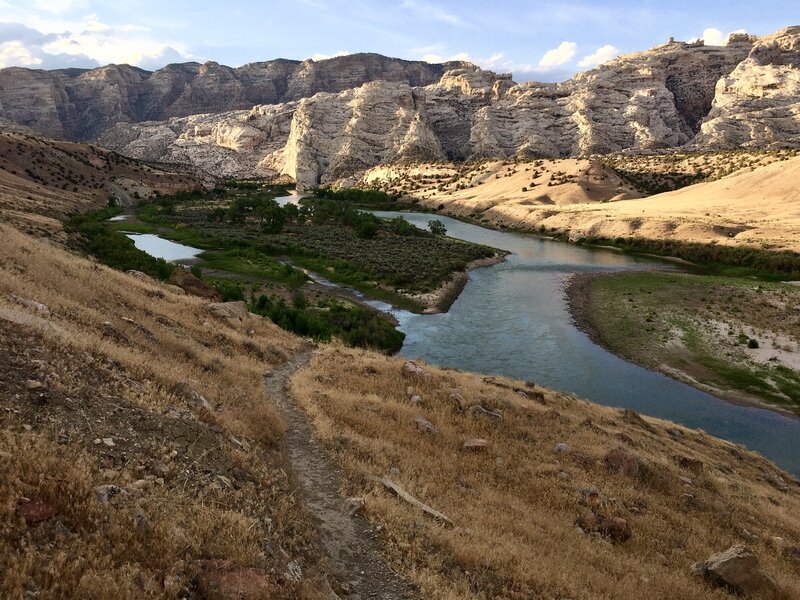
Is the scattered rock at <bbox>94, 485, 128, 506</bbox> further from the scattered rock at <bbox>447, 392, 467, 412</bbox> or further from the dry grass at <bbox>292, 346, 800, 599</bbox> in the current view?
the scattered rock at <bbox>447, 392, 467, 412</bbox>

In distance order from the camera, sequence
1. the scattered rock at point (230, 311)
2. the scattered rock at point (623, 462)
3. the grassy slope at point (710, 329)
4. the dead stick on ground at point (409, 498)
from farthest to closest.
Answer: the grassy slope at point (710, 329), the scattered rock at point (230, 311), the scattered rock at point (623, 462), the dead stick on ground at point (409, 498)

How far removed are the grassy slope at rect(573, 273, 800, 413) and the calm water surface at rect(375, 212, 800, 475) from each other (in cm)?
229

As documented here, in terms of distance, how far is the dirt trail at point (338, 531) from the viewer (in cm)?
843

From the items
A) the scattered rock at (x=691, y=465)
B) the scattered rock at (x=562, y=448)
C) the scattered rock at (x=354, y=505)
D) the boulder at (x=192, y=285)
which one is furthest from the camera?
the boulder at (x=192, y=285)

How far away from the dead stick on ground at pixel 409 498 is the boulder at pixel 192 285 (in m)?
27.4

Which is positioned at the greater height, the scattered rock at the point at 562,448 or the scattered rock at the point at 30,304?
the scattered rock at the point at 30,304

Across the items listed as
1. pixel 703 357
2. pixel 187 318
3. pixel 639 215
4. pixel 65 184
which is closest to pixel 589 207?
pixel 639 215

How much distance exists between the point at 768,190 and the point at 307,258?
9066 centimetres

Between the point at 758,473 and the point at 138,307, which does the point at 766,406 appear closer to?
the point at 758,473

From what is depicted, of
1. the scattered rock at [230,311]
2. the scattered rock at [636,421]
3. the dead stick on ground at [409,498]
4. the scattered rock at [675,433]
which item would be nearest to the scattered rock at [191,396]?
the dead stick on ground at [409,498]

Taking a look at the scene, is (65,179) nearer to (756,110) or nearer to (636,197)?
(636,197)

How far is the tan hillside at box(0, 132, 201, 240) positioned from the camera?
254 feet

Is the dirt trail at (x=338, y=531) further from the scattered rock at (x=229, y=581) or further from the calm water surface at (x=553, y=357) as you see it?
the calm water surface at (x=553, y=357)

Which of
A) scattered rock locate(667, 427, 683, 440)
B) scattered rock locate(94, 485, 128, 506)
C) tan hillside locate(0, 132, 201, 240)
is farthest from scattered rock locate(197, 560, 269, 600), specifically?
tan hillside locate(0, 132, 201, 240)
